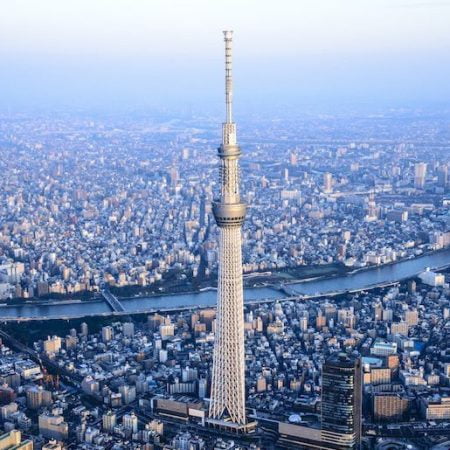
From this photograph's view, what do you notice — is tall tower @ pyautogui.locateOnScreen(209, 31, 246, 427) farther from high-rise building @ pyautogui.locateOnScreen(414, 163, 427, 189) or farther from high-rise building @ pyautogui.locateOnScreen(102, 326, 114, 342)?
high-rise building @ pyautogui.locateOnScreen(414, 163, 427, 189)

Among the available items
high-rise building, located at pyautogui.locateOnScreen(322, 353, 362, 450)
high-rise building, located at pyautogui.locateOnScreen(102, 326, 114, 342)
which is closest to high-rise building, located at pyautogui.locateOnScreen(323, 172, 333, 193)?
high-rise building, located at pyautogui.locateOnScreen(102, 326, 114, 342)

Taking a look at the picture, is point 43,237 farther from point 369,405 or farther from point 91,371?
point 369,405

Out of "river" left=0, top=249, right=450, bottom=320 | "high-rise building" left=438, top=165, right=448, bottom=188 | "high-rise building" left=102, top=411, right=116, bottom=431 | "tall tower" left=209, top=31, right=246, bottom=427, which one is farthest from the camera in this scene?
"high-rise building" left=438, top=165, right=448, bottom=188

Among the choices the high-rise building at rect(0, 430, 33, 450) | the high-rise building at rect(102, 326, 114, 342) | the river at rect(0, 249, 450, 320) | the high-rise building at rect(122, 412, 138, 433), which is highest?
the high-rise building at rect(0, 430, 33, 450)

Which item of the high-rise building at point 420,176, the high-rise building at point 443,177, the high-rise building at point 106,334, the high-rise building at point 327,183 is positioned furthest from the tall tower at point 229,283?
the high-rise building at point 443,177

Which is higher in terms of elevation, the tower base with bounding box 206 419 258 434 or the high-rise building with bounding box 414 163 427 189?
the high-rise building with bounding box 414 163 427 189

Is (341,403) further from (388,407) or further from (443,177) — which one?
(443,177)
